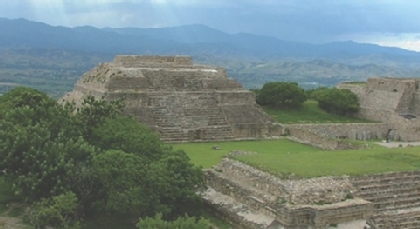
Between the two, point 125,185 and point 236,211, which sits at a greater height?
point 125,185

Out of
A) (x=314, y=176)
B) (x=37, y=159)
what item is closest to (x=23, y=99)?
(x=37, y=159)

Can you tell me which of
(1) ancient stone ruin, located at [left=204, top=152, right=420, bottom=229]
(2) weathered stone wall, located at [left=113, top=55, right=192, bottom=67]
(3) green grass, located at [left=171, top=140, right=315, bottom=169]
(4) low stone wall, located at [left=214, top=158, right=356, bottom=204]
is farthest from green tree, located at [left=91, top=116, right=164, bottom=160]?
(2) weathered stone wall, located at [left=113, top=55, right=192, bottom=67]

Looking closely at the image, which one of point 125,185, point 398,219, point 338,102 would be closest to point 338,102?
point 338,102

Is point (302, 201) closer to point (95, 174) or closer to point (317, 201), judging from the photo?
point (317, 201)

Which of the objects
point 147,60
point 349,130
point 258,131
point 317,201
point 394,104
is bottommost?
point 349,130

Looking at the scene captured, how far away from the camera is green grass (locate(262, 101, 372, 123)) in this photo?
121 feet

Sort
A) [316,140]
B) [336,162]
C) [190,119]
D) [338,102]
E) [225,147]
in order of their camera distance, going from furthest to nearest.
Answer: [338,102], [190,119], [316,140], [225,147], [336,162]

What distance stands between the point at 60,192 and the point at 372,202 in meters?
9.00

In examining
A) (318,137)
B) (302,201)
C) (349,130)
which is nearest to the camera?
(302,201)

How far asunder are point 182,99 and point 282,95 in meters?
8.67

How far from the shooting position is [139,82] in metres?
32.9

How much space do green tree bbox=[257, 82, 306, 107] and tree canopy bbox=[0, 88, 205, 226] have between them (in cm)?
2020

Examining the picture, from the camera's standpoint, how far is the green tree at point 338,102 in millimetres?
39031

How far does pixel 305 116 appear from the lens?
125 feet
